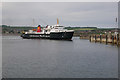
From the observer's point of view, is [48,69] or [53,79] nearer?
[53,79]

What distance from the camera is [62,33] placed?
102 meters

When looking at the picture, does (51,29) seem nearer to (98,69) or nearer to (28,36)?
(28,36)

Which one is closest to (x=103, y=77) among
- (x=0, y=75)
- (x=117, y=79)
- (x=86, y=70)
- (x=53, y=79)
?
(x=117, y=79)

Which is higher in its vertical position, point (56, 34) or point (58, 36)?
point (56, 34)

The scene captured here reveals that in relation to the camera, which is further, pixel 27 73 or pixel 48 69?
pixel 48 69

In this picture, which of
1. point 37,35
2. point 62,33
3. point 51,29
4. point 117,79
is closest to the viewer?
point 117,79

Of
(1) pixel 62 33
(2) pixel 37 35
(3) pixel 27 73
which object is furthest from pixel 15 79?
(2) pixel 37 35

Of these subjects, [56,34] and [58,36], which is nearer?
[58,36]

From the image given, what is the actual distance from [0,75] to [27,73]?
3.23 meters

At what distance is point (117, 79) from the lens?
23125 millimetres

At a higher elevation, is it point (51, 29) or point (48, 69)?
point (51, 29)

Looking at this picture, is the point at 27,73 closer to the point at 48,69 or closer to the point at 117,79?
the point at 48,69

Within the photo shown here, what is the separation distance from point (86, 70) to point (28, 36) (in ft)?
361

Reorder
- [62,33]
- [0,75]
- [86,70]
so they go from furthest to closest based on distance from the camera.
Result: [62,33]
[86,70]
[0,75]
